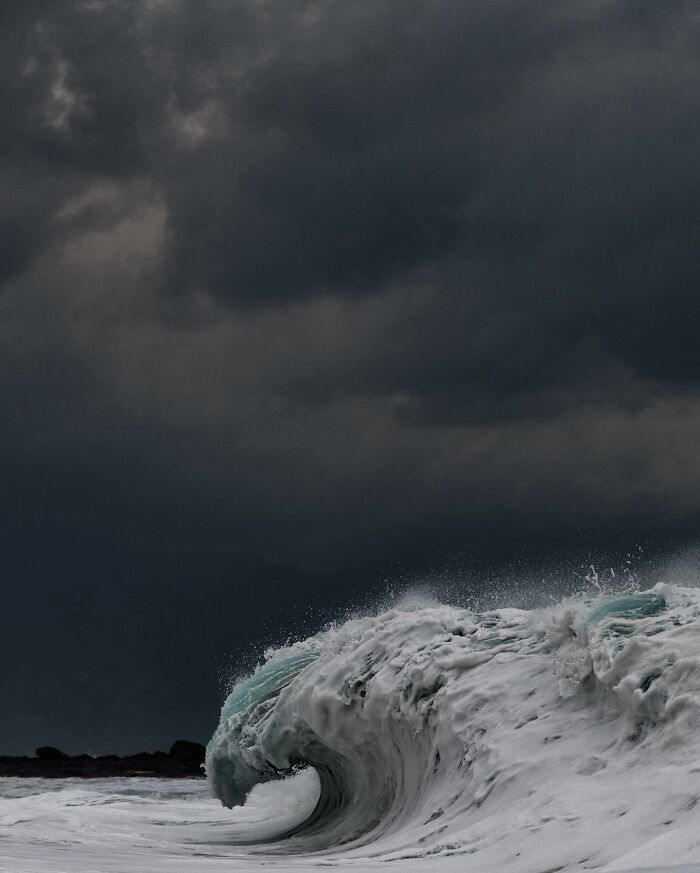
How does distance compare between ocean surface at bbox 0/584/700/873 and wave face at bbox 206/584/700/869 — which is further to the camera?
wave face at bbox 206/584/700/869

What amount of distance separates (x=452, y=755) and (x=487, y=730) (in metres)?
0.58

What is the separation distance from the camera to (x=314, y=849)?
11.1 meters

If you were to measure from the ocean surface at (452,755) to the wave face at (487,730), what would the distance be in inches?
0.8

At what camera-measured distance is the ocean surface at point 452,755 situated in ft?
22.6

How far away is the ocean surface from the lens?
22.6ft

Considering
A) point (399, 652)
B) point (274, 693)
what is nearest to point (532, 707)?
point (399, 652)

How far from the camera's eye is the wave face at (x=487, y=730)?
7.04 m

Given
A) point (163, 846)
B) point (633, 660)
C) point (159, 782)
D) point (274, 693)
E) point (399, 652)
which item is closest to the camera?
point (633, 660)

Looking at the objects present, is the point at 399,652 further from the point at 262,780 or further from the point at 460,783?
the point at 262,780

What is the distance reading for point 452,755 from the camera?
970cm

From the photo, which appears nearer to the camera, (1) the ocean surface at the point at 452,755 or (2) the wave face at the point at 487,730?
(1) the ocean surface at the point at 452,755

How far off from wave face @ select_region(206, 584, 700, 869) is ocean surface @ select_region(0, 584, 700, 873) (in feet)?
0.07

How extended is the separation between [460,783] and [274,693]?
513 cm

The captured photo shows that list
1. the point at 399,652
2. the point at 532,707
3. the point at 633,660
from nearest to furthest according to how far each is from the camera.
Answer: the point at 633,660 < the point at 532,707 < the point at 399,652
